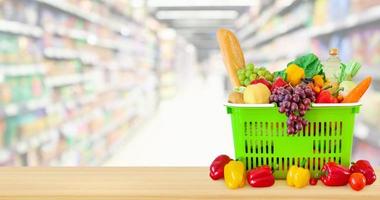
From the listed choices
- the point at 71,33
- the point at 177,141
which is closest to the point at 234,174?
the point at 71,33

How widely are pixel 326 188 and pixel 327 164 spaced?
0.21 ft

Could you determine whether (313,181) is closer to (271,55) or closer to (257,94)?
(257,94)

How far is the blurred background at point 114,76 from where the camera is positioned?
11.4ft

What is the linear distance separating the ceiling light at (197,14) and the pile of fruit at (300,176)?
12473mm

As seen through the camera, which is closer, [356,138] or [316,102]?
[316,102]

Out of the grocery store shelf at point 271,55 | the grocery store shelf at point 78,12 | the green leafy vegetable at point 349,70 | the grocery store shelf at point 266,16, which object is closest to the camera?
the green leafy vegetable at point 349,70

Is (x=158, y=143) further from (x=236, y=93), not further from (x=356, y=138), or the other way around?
(x=236, y=93)

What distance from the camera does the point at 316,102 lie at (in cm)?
123

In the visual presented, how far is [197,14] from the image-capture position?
14445mm

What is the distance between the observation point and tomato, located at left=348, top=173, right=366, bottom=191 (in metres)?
1.19

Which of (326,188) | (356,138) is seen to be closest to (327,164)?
(326,188)

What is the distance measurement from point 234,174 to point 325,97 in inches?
12.4

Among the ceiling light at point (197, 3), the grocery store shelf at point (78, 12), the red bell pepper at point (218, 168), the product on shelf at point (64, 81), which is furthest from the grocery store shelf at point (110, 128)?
the red bell pepper at point (218, 168)

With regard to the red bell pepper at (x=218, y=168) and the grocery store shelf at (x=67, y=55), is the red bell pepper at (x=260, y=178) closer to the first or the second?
the red bell pepper at (x=218, y=168)
